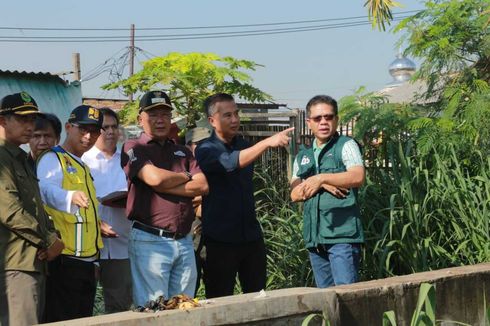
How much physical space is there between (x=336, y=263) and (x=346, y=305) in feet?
2.75

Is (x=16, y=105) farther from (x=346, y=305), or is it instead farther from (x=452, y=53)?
(x=452, y=53)

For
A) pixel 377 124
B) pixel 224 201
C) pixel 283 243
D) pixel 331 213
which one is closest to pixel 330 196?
pixel 331 213

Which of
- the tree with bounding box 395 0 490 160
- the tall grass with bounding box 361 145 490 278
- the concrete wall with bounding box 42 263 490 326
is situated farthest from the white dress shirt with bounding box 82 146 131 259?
the tree with bounding box 395 0 490 160

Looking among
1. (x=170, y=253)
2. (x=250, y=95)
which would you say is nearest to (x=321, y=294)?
(x=170, y=253)

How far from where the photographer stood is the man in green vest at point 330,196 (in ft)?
17.4

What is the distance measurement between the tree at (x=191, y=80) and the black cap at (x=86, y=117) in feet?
15.9

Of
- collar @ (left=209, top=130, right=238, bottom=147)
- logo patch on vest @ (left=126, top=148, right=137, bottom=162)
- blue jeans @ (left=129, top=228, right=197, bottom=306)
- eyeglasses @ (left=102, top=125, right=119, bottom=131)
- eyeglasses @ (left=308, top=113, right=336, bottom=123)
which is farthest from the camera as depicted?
eyeglasses @ (left=102, top=125, right=119, bottom=131)

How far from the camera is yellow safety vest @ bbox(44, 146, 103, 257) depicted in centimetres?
496

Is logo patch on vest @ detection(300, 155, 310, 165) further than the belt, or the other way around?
logo patch on vest @ detection(300, 155, 310, 165)

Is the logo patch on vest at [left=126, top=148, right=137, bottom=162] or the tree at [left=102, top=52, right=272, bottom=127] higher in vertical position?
the tree at [left=102, top=52, right=272, bottom=127]

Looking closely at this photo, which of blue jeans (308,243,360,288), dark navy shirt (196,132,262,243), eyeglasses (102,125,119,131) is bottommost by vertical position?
blue jeans (308,243,360,288)

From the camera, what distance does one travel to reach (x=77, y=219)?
496 centimetres

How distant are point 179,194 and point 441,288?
1.74 metres

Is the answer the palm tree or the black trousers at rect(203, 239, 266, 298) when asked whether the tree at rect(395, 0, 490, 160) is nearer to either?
the palm tree
